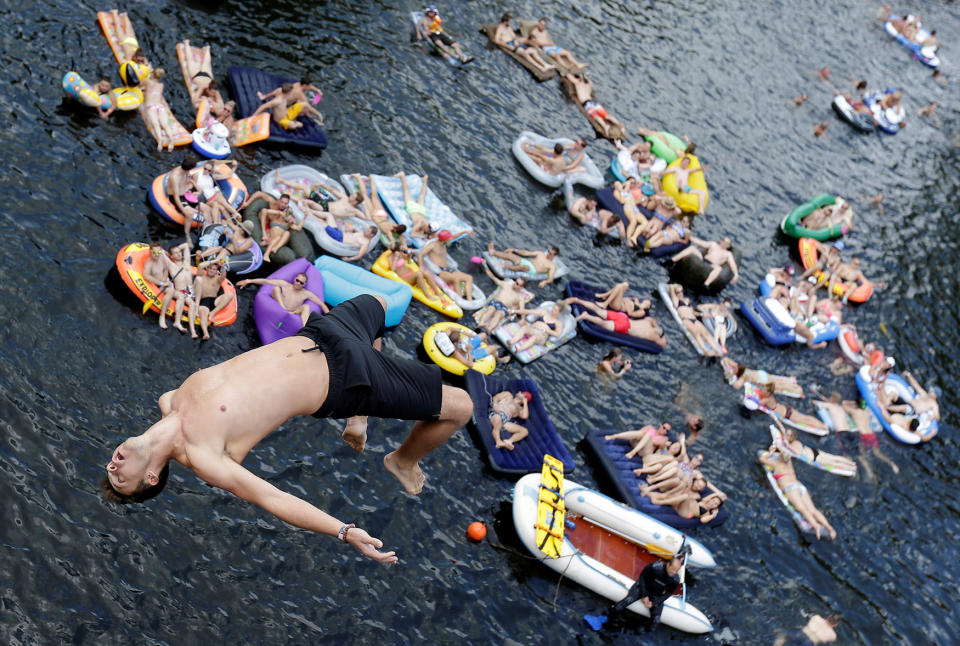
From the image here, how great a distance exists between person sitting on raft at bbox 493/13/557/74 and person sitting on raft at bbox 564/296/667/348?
35.6ft

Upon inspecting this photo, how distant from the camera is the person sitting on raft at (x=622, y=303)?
Answer: 21.5m

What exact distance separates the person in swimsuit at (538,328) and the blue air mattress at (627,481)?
2.73m

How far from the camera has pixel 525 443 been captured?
686 inches

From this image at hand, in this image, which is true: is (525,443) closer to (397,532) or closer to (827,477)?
(397,532)

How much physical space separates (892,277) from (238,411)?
91.2 feet

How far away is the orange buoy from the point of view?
1533 centimetres

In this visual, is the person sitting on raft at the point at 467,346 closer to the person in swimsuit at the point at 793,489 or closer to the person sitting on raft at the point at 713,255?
the person in swimsuit at the point at 793,489

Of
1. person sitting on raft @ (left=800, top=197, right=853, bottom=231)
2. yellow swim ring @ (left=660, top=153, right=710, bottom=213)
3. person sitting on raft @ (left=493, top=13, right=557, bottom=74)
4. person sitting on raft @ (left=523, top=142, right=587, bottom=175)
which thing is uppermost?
person sitting on raft @ (left=800, top=197, right=853, bottom=231)

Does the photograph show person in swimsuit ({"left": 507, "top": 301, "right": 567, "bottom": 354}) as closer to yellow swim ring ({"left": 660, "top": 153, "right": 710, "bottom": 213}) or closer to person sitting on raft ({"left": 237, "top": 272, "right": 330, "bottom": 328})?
person sitting on raft ({"left": 237, "top": 272, "right": 330, "bottom": 328})

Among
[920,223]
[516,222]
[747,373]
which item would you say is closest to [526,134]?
[516,222]

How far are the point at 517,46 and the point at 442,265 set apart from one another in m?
12.0

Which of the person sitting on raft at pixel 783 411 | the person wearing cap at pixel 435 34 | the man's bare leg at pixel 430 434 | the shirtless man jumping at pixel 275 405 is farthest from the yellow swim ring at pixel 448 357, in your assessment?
the person wearing cap at pixel 435 34

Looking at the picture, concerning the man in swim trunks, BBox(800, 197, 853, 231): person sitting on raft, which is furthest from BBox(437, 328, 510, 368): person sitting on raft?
BBox(800, 197, 853, 231): person sitting on raft

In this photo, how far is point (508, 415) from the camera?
1761 cm
